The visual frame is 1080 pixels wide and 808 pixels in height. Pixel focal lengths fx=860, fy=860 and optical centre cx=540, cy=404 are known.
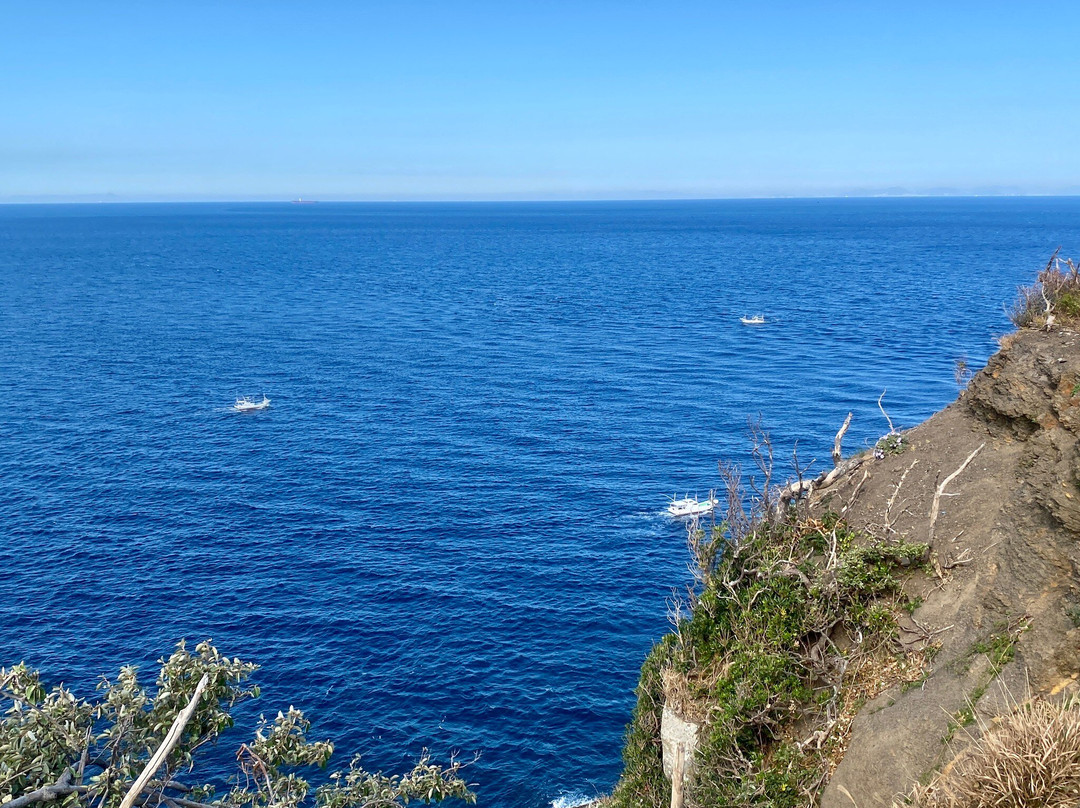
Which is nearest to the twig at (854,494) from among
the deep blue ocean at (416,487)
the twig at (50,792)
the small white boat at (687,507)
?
the deep blue ocean at (416,487)

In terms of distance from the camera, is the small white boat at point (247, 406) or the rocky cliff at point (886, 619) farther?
the small white boat at point (247, 406)

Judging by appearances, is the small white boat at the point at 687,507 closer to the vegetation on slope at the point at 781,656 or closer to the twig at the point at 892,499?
the twig at the point at 892,499

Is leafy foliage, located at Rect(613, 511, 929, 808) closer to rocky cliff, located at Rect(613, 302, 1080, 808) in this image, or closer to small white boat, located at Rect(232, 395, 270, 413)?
rocky cliff, located at Rect(613, 302, 1080, 808)

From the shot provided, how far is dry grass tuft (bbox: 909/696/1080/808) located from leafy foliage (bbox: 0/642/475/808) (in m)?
10.9

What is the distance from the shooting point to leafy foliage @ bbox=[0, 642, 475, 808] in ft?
49.2

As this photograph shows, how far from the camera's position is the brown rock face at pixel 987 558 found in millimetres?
17672

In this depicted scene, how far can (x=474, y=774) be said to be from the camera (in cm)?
3888

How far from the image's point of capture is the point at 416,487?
225 feet

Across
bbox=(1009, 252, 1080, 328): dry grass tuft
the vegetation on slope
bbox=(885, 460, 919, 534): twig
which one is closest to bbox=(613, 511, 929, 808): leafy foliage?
the vegetation on slope

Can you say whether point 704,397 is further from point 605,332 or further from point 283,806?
point 283,806

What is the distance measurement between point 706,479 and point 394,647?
29.0m

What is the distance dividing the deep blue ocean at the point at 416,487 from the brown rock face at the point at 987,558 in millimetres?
16411

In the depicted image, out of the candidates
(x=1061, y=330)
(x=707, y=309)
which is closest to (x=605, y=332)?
(x=707, y=309)

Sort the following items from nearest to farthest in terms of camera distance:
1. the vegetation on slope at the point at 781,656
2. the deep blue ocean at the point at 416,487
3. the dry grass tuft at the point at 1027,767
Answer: the dry grass tuft at the point at 1027,767 < the vegetation on slope at the point at 781,656 < the deep blue ocean at the point at 416,487
